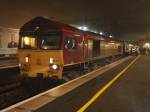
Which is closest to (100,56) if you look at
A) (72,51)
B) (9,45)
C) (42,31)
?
(72,51)

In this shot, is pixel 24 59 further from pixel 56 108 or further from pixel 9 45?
pixel 9 45

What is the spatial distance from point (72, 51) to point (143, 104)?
22.6 ft

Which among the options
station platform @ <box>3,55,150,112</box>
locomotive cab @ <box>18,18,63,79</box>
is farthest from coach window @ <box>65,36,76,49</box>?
station platform @ <box>3,55,150,112</box>

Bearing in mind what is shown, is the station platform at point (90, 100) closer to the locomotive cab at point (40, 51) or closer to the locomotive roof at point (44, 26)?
the locomotive cab at point (40, 51)

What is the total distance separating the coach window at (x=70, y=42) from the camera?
14.0 metres

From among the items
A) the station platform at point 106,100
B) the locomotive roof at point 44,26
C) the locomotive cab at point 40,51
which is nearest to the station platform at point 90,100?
the station platform at point 106,100

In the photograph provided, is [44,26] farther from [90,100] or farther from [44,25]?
[90,100]

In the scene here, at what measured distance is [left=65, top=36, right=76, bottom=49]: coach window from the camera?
46.0 feet

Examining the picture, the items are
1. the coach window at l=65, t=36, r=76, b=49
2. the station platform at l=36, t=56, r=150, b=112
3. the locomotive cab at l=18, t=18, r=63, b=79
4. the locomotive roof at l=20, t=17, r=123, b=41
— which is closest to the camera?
the station platform at l=36, t=56, r=150, b=112

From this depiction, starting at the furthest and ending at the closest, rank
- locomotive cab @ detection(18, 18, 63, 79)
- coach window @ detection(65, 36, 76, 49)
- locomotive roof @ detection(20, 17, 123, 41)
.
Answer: coach window @ detection(65, 36, 76, 49) < locomotive roof @ detection(20, 17, 123, 41) < locomotive cab @ detection(18, 18, 63, 79)

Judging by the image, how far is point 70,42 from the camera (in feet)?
47.7

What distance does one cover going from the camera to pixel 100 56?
2325cm

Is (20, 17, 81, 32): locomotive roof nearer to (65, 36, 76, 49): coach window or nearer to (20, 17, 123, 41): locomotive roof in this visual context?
(20, 17, 123, 41): locomotive roof

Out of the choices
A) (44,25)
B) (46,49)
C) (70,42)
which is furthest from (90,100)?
(44,25)
